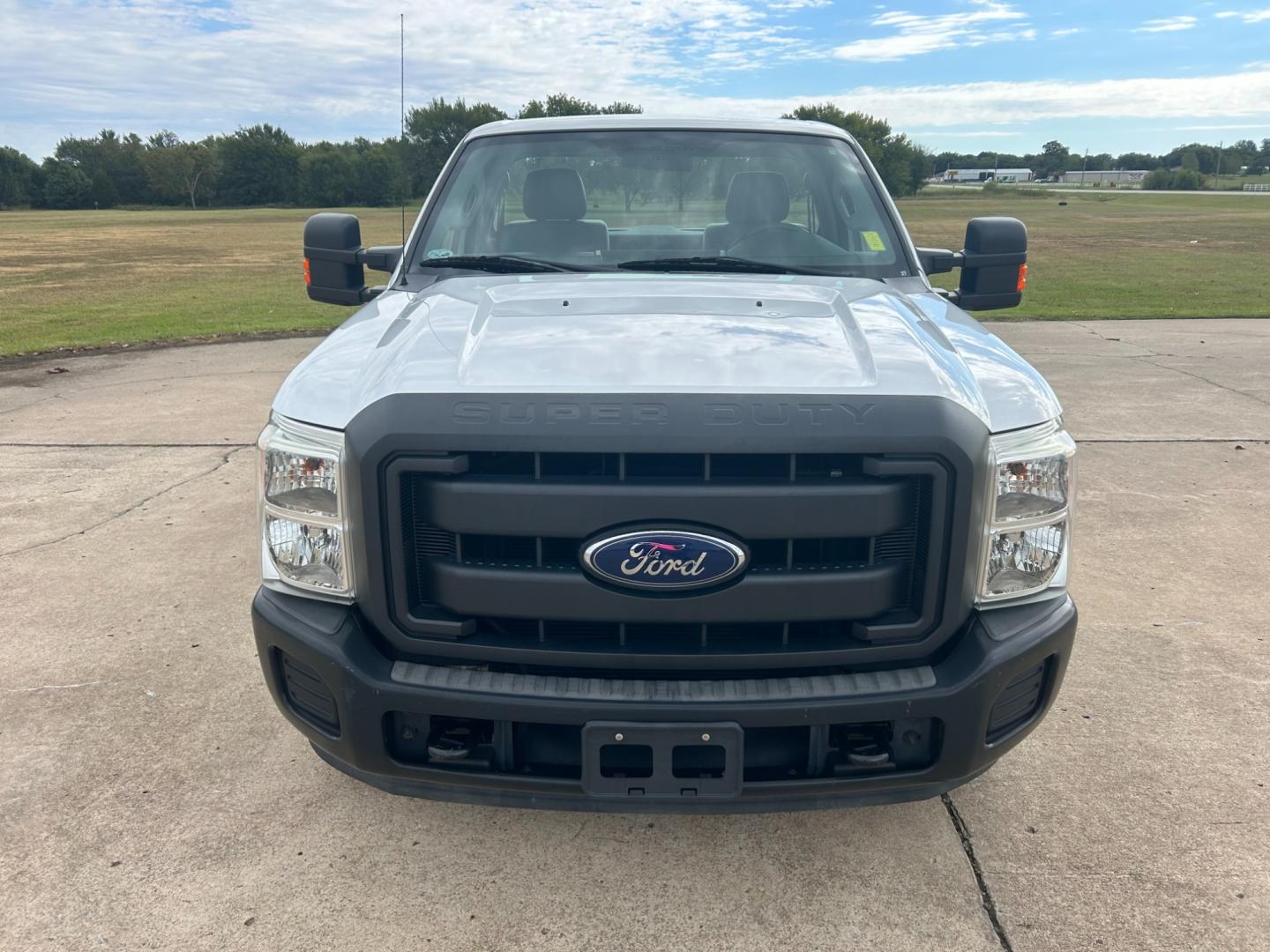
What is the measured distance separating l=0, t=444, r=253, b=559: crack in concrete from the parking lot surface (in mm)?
112

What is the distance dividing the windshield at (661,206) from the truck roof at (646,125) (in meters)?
0.03

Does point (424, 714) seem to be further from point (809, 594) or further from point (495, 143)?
point (495, 143)

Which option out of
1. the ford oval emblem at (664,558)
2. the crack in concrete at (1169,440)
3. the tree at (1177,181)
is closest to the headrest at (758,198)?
the ford oval emblem at (664,558)

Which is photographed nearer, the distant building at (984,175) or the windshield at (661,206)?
the windshield at (661,206)

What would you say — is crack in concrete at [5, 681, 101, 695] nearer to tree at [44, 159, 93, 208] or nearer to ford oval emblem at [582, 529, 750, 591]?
ford oval emblem at [582, 529, 750, 591]

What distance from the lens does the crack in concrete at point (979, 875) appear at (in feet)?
8.21

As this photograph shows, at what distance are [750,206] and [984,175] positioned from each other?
172440 mm

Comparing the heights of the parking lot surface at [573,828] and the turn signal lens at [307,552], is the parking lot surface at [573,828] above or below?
below

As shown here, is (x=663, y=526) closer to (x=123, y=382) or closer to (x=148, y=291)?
(x=123, y=382)

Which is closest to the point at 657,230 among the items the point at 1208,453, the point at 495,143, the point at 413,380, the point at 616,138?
the point at 616,138

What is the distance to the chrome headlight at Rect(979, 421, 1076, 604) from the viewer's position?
2.41m

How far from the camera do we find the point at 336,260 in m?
4.04

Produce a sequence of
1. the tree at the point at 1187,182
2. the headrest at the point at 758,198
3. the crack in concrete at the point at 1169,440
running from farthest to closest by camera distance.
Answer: the tree at the point at 1187,182 → the crack in concrete at the point at 1169,440 → the headrest at the point at 758,198

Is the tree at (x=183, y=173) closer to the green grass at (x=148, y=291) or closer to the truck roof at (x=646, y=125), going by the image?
the green grass at (x=148, y=291)
